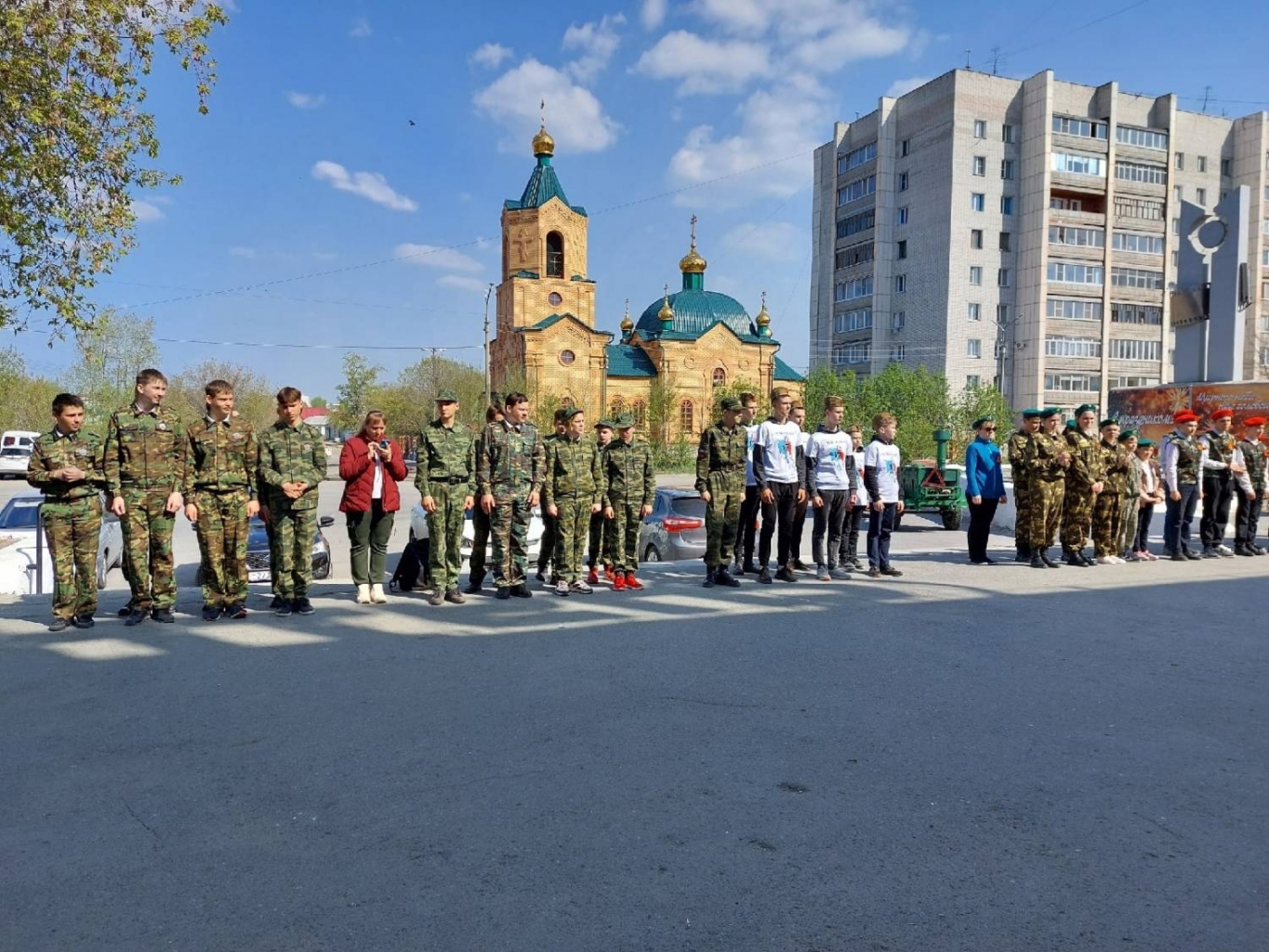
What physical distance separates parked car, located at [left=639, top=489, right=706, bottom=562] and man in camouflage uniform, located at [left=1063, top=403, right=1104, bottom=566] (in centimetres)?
487

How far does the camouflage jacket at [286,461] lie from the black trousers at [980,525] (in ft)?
26.1

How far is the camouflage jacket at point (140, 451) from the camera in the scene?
6.94 m

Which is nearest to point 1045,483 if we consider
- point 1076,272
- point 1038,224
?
point 1038,224

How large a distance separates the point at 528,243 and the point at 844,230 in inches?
1192

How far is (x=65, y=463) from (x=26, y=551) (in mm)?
5635

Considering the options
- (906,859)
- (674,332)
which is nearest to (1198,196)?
(674,332)

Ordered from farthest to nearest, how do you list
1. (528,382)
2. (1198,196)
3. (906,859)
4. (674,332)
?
(1198,196) < (674,332) < (528,382) < (906,859)

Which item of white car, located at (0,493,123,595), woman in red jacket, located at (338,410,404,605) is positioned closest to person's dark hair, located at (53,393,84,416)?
woman in red jacket, located at (338,410,404,605)

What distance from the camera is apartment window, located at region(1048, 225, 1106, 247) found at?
210 feet

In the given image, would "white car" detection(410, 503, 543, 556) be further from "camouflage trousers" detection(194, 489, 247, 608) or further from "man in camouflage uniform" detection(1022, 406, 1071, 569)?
"man in camouflage uniform" detection(1022, 406, 1071, 569)

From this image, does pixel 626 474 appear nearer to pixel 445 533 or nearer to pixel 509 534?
pixel 509 534

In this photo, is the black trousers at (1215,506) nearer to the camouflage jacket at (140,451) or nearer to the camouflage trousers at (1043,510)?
the camouflage trousers at (1043,510)

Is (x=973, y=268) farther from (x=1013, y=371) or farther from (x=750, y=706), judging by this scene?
(x=750, y=706)

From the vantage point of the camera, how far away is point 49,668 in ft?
18.6
